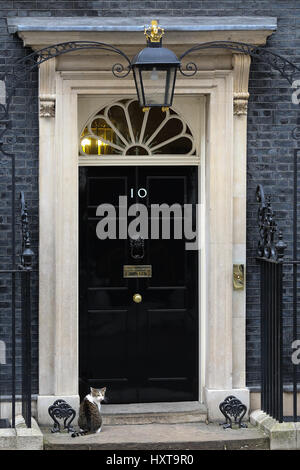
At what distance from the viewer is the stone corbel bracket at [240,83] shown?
28.9ft

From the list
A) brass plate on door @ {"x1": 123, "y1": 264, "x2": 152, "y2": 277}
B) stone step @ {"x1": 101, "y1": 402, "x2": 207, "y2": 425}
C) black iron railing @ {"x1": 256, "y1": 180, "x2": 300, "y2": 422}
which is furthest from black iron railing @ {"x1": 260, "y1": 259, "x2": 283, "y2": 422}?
brass plate on door @ {"x1": 123, "y1": 264, "x2": 152, "y2": 277}

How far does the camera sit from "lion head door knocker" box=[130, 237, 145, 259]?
9273 mm

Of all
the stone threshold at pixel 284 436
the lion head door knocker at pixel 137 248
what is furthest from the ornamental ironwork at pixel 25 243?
the stone threshold at pixel 284 436

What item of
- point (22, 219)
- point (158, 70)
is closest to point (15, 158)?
point (22, 219)

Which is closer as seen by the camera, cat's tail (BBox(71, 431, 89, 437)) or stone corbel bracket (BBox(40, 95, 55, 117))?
cat's tail (BBox(71, 431, 89, 437))

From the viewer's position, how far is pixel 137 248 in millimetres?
9289

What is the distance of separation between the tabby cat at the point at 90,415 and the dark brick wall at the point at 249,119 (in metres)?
0.65

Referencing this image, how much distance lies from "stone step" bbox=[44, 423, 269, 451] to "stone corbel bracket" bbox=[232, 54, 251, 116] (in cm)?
296

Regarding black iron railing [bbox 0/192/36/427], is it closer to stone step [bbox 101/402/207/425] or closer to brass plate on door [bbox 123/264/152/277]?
stone step [bbox 101/402/207/425]

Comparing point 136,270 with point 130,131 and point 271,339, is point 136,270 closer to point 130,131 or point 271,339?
point 130,131

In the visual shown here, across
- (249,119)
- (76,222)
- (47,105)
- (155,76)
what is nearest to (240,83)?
(249,119)

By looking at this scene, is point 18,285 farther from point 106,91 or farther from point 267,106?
point 267,106

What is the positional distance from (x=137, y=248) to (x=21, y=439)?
2.29 m

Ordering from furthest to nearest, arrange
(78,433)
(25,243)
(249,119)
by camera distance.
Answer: (249,119)
(78,433)
(25,243)
